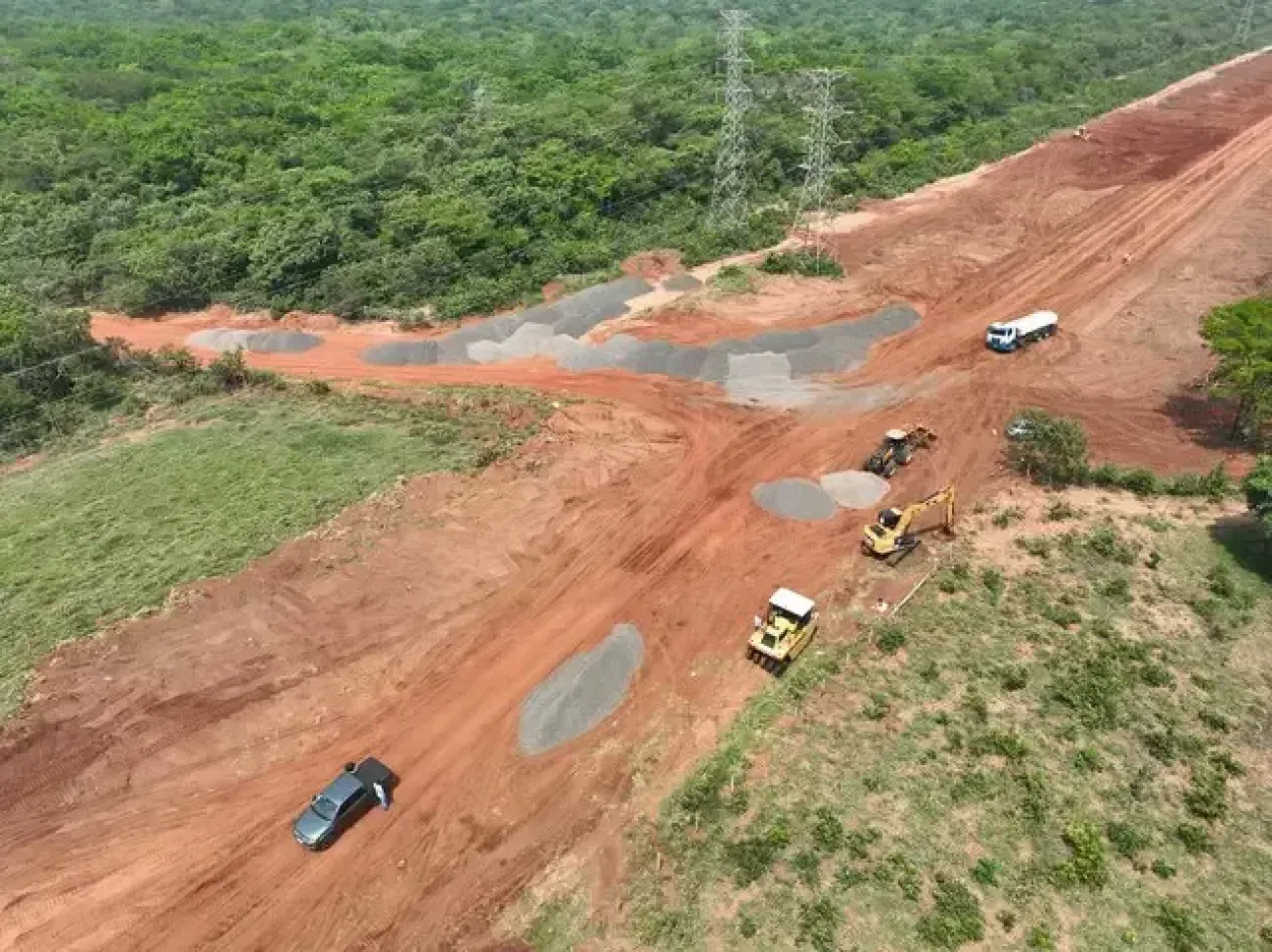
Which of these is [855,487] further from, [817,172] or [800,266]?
[817,172]

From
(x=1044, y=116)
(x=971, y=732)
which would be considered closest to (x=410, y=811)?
(x=971, y=732)

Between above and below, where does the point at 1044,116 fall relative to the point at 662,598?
above

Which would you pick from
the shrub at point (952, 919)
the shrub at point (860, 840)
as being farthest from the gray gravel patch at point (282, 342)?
the shrub at point (952, 919)

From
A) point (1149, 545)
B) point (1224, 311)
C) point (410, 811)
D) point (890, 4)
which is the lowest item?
point (410, 811)

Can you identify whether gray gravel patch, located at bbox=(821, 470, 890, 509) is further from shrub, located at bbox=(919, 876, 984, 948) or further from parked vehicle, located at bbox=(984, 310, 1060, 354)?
shrub, located at bbox=(919, 876, 984, 948)

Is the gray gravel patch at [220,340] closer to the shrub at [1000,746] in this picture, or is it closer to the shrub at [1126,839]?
the shrub at [1000,746]

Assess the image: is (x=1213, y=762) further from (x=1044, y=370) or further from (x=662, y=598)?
(x=1044, y=370)
